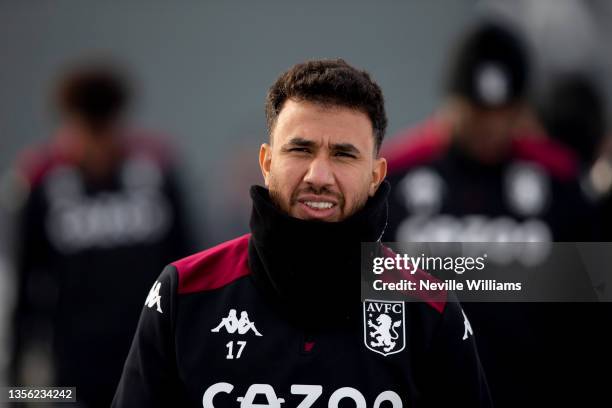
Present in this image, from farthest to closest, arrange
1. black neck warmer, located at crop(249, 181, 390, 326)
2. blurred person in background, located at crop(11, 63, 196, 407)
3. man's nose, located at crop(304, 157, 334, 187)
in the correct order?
blurred person in background, located at crop(11, 63, 196, 407)
black neck warmer, located at crop(249, 181, 390, 326)
man's nose, located at crop(304, 157, 334, 187)

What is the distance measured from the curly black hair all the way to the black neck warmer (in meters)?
0.23

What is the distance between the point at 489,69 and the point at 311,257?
2.68 metres

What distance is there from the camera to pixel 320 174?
307 centimetres

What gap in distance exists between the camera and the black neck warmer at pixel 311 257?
3.17 meters

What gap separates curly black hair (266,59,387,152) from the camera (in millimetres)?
3154

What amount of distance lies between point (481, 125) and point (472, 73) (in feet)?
0.97

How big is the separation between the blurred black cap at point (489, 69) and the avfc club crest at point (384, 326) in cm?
239

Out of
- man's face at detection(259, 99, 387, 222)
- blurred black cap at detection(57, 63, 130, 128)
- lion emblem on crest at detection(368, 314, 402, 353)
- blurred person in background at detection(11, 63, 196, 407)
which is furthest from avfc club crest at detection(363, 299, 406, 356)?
blurred black cap at detection(57, 63, 130, 128)

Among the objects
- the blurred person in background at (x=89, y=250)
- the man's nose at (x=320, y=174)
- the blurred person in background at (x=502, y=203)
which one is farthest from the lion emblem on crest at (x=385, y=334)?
the blurred person in background at (x=89, y=250)

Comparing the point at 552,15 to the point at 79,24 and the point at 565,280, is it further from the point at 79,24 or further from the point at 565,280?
the point at 565,280

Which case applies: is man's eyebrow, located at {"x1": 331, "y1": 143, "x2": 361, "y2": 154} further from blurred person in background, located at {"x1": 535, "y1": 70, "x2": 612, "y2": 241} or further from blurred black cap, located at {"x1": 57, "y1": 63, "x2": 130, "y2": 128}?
blurred black cap, located at {"x1": 57, "y1": 63, "x2": 130, "y2": 128}

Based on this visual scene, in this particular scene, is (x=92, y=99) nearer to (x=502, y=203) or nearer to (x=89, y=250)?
(x=89, y=250)

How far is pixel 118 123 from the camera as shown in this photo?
20.0 ft

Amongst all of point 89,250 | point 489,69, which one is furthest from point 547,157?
point 89,250
